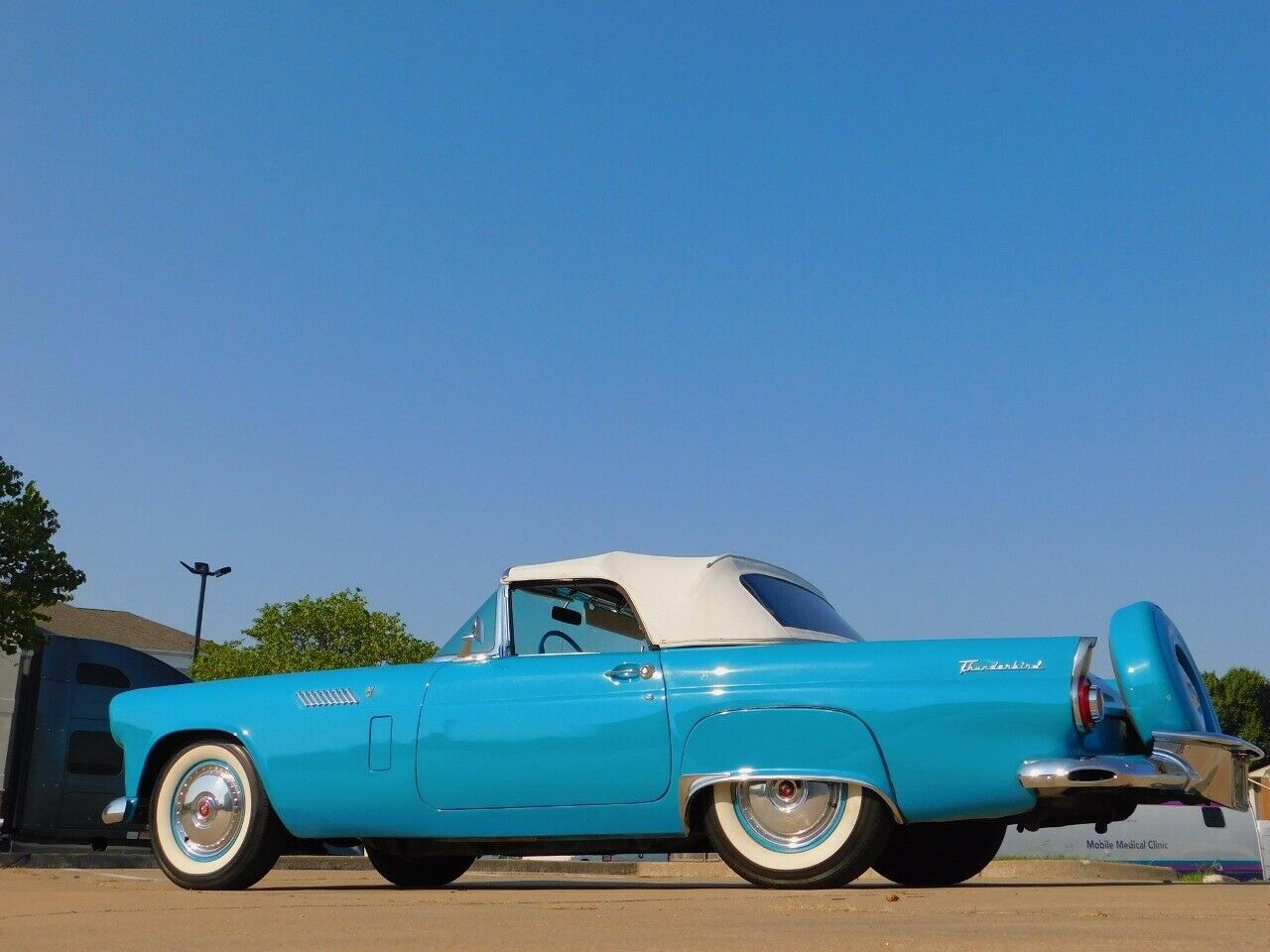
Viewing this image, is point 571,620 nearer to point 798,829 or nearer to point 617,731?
point 617,731

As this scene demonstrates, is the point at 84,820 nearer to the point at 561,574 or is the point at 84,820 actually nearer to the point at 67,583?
the point at 561,574

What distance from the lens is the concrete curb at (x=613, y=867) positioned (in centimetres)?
1302

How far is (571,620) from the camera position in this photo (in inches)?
285

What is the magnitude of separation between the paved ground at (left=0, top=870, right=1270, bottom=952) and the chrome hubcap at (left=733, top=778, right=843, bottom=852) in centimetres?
29

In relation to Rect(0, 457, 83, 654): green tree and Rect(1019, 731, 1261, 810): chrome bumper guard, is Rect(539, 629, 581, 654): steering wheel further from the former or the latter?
Rect(0, 457, 83, 654): green tree

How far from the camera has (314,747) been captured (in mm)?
7000

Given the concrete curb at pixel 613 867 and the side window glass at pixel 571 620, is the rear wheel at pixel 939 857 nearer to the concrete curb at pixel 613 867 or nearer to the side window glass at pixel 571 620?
the side window glass at pixel 571 620

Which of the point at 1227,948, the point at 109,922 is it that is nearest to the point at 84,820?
the point at 109,922

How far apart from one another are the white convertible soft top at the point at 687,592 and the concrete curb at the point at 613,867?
5.51m

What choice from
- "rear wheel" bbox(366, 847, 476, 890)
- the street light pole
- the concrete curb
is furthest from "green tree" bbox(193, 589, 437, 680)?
"rear wheel" bbox(366, 847, 476, 890)

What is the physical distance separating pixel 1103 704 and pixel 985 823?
40.8 inches

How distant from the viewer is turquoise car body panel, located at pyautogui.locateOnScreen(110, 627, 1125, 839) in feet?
18.9

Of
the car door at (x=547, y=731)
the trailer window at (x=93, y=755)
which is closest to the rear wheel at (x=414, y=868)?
the car door at (x=547, y=731)

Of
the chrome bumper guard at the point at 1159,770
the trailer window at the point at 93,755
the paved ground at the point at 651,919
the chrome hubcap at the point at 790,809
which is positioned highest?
the trailer window at the point at 93,755
